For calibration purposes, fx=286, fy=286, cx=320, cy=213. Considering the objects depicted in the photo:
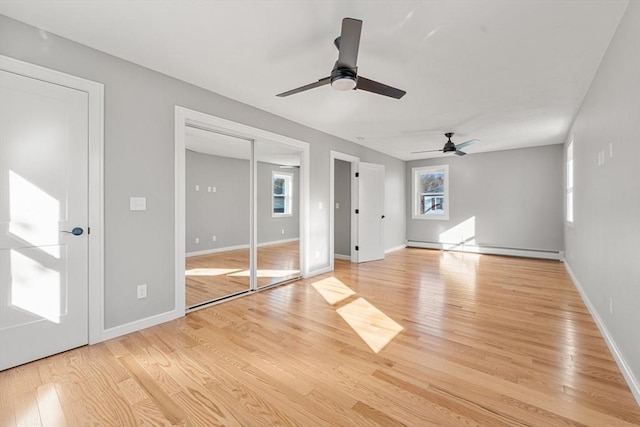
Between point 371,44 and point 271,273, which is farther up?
point 371,44

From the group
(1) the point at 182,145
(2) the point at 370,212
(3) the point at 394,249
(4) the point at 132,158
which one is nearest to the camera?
(4) the point at 132,158

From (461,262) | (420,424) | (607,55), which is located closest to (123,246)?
(420,424)

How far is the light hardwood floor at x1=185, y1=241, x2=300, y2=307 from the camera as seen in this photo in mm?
3793

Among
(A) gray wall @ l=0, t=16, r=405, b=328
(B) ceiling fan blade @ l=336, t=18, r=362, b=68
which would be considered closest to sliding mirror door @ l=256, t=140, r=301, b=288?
(A) gray wall @ l=0, t=16, r=405, b=328

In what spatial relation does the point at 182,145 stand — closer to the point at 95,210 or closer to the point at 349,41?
the point at 95,210

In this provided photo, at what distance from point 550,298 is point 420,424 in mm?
3204

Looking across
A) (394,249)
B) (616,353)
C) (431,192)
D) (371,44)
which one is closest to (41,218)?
(371,44)

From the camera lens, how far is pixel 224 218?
510 cm

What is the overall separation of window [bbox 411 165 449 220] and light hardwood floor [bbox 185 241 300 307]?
154 inches

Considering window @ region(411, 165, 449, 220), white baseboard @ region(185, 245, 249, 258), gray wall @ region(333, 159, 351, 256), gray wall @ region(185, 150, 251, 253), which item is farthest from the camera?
window @ region(411, 165, 449, 220)

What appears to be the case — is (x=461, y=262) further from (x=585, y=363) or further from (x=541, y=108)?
(x=585, y=363)

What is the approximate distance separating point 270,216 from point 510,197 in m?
5.73

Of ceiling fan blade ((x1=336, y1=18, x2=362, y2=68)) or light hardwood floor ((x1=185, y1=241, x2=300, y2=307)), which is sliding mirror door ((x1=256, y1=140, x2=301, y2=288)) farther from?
ceiling fan blade ((x1=336, y1=18, x2=362, y2=68))

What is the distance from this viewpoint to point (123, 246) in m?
2.62
